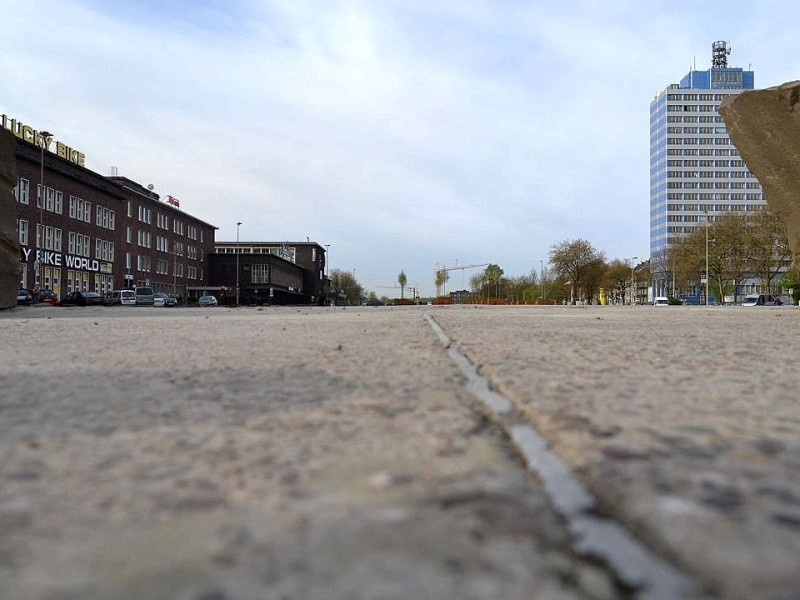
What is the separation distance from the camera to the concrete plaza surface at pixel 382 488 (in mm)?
966

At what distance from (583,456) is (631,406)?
0.85 meters

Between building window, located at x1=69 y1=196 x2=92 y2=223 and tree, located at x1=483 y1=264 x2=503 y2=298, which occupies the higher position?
building window, located at x1=69 y1=196 x2=92 y2=223

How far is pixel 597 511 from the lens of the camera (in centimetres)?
118

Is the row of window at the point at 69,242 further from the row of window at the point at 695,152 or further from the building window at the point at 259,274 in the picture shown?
the row of window at the point at 695,152

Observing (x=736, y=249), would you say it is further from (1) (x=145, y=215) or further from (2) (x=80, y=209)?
(1) (x=145, y=215)

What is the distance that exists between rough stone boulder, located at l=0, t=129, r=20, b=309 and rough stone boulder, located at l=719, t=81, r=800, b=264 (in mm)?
19682

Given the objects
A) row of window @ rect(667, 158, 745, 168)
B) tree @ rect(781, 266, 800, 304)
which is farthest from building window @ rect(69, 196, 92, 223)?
row of window @ rect(667, 158, 745, 168)

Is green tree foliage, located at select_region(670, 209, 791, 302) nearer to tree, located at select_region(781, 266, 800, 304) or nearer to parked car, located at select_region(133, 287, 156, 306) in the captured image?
tree, located at select_region(781, 266, 800, 304)

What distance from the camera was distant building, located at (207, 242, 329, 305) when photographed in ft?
300

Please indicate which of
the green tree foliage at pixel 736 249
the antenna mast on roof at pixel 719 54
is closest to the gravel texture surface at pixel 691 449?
the green tree foliage at pixel 736 249

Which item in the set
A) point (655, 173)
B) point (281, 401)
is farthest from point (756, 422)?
point (655, 173)

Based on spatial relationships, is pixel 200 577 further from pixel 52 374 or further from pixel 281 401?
pixel 52 374

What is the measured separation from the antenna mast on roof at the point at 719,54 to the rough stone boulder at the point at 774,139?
5850 inches

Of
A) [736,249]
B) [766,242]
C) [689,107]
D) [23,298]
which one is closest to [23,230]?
[23,298]
